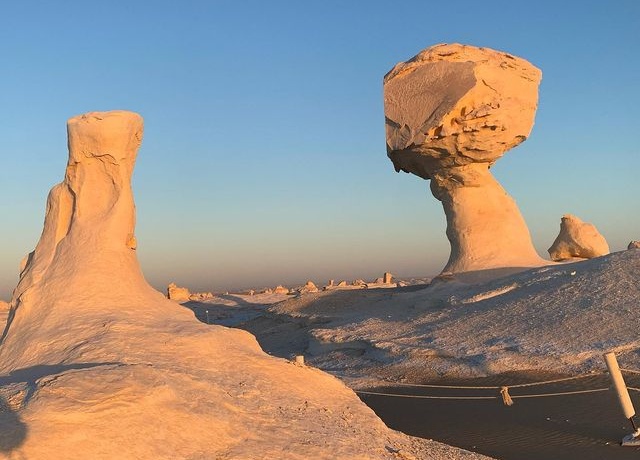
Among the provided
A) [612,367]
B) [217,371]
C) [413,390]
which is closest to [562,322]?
[413,390]

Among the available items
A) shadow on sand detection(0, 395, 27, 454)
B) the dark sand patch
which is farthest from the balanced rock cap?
shadow on sand detection(0, 395, 27, 454)

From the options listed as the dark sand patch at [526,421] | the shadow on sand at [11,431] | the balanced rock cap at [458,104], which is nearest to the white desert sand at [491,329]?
the dark sand patch at [526,421]

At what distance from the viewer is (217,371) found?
653 centimetres

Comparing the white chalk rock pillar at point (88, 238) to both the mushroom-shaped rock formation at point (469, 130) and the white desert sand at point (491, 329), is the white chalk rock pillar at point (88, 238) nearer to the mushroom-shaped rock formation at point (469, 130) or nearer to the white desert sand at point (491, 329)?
the white desert sand at point (491, 329)

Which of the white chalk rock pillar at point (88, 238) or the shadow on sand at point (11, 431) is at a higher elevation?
the white chalk rock pillar at point (88, 238)

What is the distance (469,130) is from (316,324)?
21.4 ft

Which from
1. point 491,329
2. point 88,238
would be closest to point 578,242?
point 491,329

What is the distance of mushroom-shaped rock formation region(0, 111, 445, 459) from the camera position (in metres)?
4.40

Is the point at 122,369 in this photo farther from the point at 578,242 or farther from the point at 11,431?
the point at 578,242

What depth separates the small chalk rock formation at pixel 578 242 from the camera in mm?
19453

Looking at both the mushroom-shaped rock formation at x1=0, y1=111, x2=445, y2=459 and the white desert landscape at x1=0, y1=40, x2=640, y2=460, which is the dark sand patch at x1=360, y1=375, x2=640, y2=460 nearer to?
the white desert landscape at x1=0, y1=40, x2=640, y2=460

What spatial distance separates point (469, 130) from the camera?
1628 cm

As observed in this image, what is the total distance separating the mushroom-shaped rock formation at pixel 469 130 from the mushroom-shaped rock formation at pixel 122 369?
8.75 m

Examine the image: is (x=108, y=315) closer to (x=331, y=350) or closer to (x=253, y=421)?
(x=253, y=421)
